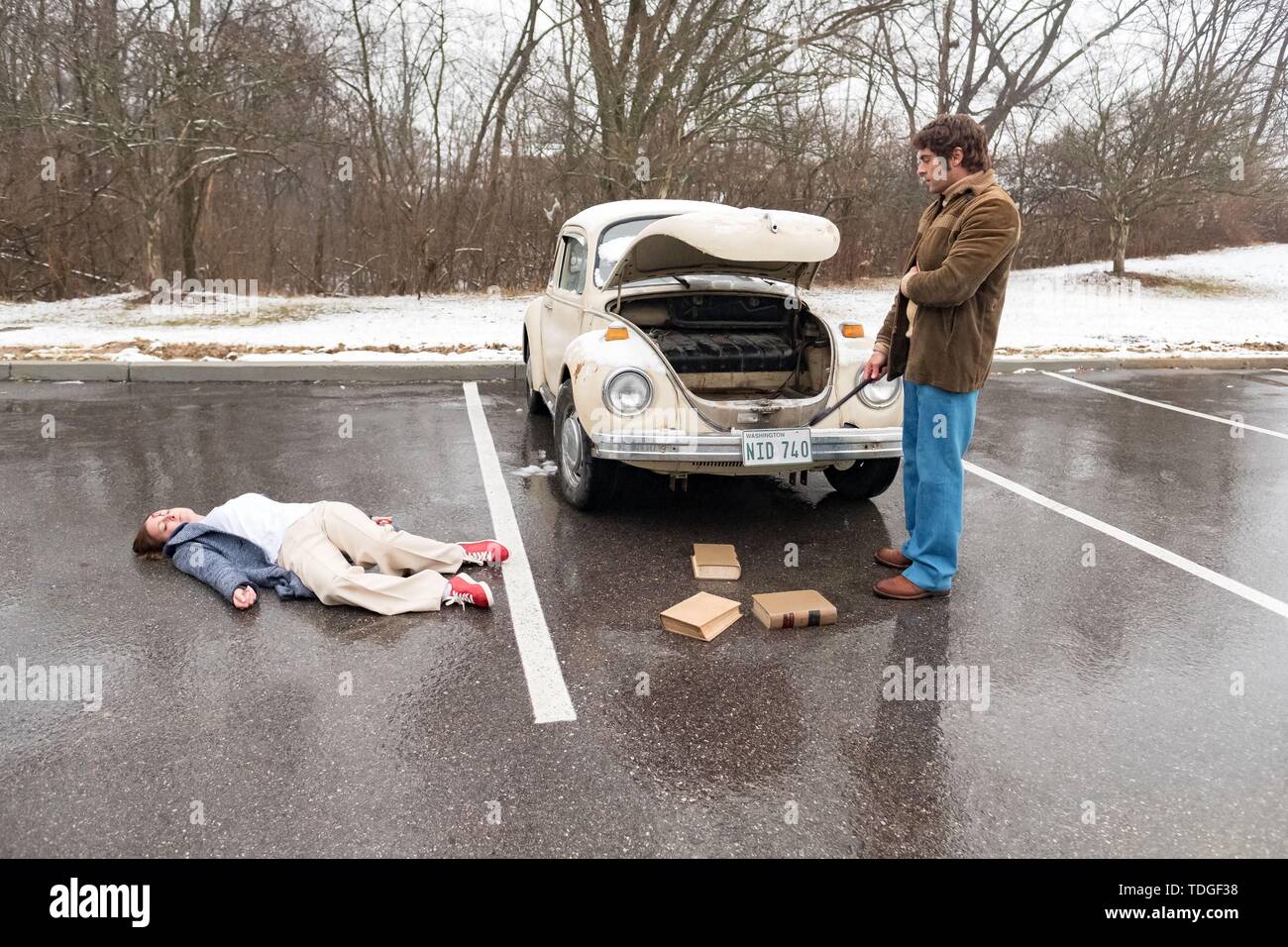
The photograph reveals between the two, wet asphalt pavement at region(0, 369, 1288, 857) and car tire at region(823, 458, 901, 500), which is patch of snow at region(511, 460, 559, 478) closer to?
wet asphalt pavement at region(0, 369, 1288, 857)

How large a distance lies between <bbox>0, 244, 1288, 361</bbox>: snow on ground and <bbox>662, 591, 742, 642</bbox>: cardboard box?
489 centimetres

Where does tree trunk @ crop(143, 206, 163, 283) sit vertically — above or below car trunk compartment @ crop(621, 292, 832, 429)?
above

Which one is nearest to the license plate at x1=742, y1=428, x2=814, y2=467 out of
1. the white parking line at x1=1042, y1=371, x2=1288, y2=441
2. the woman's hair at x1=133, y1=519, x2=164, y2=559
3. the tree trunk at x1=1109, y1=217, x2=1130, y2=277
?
the woman's hair at x1=133, y1=519, x2=164, y2=559

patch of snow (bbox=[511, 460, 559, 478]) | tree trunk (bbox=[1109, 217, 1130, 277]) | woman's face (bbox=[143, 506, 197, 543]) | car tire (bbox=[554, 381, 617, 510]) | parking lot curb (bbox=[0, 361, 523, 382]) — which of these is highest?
tree trunk (bbox=[1109, 217, 1130, 277])

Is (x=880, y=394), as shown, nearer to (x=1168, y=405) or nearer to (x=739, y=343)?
(x=739, y=343)

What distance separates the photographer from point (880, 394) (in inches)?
196

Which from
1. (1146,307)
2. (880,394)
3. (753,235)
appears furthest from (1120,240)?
(753,235)

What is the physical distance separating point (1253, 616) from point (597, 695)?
2.92 meters

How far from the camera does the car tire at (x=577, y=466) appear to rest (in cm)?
507

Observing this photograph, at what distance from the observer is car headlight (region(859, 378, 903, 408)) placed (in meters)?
4.97

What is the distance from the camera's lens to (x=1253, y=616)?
Answer: 3.96 meters

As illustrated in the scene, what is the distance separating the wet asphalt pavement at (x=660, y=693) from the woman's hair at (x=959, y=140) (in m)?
1.92

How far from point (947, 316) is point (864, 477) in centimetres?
171
